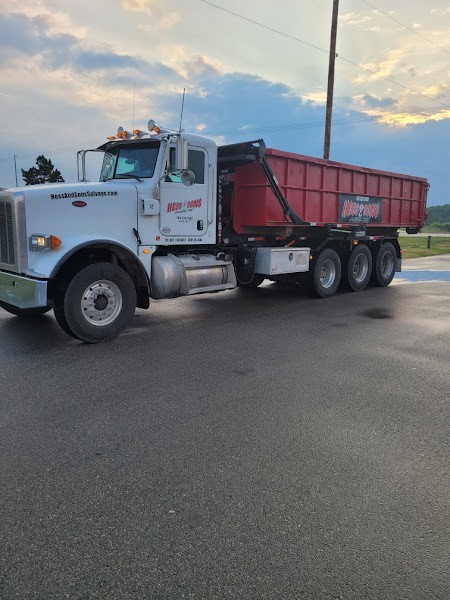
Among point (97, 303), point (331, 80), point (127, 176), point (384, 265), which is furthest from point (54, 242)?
point (331, 80)

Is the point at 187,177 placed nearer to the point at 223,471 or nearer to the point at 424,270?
the point at 223,471

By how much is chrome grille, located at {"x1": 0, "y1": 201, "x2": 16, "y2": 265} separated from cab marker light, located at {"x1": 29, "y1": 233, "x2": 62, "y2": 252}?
38cm

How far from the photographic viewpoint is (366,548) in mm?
2490

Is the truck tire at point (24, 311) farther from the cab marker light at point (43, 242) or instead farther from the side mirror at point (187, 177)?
the side mirror at point (187, 177)

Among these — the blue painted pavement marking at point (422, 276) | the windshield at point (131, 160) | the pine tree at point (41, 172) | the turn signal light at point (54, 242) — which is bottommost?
the blue painted pavement marking at point (422, 276)

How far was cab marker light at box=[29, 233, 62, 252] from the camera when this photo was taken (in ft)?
20.4

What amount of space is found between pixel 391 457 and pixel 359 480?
450 millimetres

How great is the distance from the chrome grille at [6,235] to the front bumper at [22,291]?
233mm

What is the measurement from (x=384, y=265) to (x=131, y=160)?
25.8 feet

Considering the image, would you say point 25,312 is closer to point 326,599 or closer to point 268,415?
point 268,415

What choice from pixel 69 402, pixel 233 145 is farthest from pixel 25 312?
pixel 233 145

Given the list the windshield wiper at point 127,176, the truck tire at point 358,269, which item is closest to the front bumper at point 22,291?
the windshield wiper at point 127,176

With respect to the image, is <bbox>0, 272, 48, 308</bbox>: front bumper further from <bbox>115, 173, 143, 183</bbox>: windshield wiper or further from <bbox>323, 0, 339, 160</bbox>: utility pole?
<bbox>323, 0, 339, 160</bbox>: utility pole

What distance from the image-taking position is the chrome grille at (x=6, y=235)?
6.46 metres
